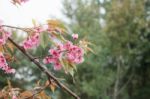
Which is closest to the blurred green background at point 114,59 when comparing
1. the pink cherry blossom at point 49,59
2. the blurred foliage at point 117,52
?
the blurred foliage at point 117,52

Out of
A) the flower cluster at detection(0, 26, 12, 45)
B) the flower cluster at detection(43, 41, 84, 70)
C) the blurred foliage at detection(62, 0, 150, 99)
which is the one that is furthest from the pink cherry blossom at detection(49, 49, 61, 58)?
the blurred foliage at detection(62, 0, 150, 99)

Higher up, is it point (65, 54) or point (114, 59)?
point (65, 54)

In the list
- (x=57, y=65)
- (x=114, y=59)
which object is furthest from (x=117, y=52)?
(x=57, y=65)

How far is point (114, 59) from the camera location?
2169 centimetres

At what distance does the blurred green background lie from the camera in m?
19.3

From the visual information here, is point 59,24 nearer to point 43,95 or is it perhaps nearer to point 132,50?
point 43,95

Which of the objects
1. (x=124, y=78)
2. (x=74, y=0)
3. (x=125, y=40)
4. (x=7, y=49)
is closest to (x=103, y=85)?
(x=125, y=40)

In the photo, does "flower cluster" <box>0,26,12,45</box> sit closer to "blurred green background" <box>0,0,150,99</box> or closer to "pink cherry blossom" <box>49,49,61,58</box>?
"pink cherry blossom" <box>49,49,61,58</box>

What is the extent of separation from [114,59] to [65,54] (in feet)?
63.6

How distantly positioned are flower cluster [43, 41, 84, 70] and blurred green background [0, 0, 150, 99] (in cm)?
1534

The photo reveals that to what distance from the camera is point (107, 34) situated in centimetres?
2011

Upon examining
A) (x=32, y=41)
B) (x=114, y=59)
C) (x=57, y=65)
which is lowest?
(x=114, y=59)

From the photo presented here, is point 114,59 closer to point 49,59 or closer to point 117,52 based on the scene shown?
point 117,52

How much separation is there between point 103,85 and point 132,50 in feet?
7.91
